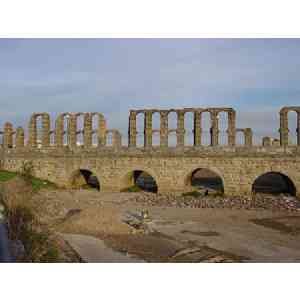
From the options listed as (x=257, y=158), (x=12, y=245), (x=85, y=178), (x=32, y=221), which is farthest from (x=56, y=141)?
(x=12, y=245)

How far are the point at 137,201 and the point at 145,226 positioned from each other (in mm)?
7326

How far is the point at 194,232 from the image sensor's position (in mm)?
10844

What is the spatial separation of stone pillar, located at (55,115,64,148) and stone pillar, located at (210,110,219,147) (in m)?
11.1

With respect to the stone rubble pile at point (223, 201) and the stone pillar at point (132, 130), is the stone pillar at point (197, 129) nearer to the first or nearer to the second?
the stone rubble pile at point (223, 201)

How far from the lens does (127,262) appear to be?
701 centimetres

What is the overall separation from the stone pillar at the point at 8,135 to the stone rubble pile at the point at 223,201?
534 inches

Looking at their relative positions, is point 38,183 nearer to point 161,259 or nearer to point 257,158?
point 257,158

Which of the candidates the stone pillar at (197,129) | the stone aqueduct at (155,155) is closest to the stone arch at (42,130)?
the stone aqueduct at (155,155)

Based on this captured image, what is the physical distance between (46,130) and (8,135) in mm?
4391

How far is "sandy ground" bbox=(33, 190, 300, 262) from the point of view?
8.04 m

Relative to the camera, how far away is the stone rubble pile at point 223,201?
16359 millimetres

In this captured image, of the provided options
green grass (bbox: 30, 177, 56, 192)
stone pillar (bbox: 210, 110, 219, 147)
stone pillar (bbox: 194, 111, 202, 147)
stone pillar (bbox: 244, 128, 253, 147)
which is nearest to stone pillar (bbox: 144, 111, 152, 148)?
stone pillar (bbox: 194, 111, 202, 147)

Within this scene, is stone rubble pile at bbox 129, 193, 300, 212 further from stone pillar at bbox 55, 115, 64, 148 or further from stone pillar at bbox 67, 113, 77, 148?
stone pillar at bbox 55, 115, 64, 148

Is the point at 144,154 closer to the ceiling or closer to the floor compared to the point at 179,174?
closer to the ceiling
